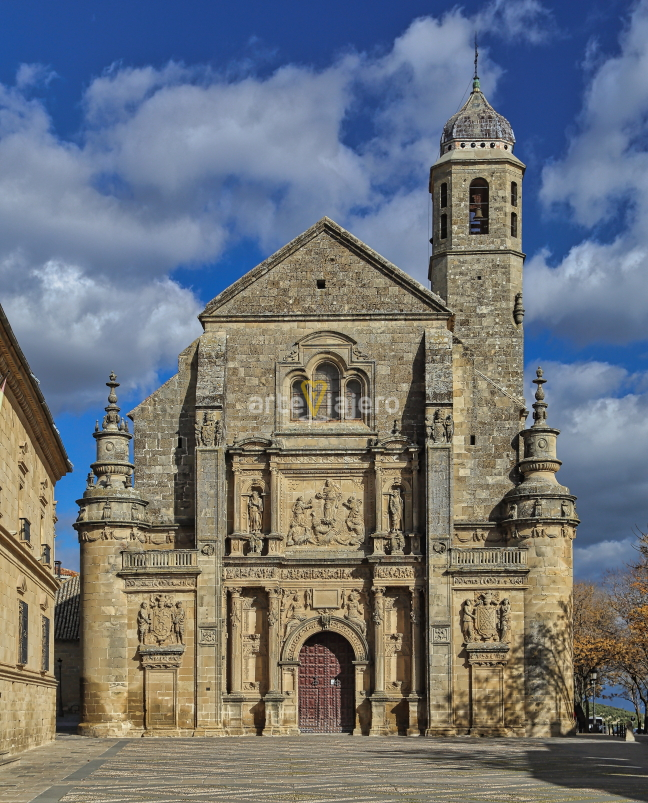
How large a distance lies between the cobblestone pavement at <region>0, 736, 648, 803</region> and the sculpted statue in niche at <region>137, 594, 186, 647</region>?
3488 mm

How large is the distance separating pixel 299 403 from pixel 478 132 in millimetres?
15786

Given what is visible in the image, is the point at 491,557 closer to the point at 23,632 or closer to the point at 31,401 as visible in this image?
the point at 23,632

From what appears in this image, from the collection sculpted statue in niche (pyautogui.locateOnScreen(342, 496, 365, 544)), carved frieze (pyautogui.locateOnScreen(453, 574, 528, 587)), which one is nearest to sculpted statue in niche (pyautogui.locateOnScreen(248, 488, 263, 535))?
sculpted statue in niche (pyautogui.locateOnScreen(342, 496, 365, 544))

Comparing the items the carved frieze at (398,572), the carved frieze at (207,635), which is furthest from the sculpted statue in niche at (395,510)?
the carved frieze at (207,635)

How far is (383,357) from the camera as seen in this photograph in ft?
155

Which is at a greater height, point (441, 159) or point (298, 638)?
point (441, 159)

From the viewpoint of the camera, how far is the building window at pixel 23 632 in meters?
33.3

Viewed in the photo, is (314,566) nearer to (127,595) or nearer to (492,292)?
(127,595)

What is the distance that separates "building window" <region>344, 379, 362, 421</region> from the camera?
47.2 metres

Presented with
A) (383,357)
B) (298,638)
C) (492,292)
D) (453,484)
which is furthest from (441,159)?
(298,638)

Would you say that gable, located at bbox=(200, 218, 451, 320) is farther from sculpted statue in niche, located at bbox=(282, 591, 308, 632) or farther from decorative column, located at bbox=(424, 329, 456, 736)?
sculpted statue in niche, located at bbox=(282, 591, 308, 632)

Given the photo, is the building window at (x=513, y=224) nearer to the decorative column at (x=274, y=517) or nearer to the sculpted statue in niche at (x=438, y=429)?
the sculpted statue in niche at (x=438, y=429)

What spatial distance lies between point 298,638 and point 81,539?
799 cm

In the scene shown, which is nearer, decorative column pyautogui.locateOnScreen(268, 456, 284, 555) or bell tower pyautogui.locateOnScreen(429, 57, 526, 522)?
decorative column pyautogui.locateOnScreen(268, 456, 284, 555)
